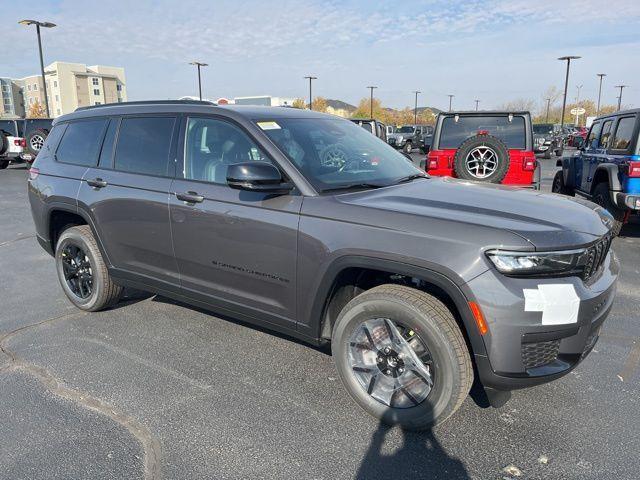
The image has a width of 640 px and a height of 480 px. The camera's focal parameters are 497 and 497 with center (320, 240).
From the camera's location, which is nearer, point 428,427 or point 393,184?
point 428,427

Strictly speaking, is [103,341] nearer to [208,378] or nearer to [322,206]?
[208,378]

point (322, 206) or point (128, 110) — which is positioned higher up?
point (128, 110)

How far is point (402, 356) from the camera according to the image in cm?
279

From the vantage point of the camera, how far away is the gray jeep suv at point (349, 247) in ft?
7.97

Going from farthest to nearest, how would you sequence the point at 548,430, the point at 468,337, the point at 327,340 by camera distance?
1. the point at 327,340
2. the point at 548,430
3. the point at 468,337

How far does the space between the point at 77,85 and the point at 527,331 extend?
108m

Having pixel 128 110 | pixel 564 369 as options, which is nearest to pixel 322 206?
pixel 564 369

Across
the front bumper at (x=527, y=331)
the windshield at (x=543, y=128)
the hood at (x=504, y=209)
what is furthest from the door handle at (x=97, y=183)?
the windshield at (x=543, y=128)

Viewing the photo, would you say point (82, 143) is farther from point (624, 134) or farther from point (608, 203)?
point (624, 134)

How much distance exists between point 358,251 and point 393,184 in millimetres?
860

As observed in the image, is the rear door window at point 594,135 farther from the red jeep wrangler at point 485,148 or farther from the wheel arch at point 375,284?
the wheel arch at point 375,284

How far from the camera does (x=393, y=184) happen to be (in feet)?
11.2

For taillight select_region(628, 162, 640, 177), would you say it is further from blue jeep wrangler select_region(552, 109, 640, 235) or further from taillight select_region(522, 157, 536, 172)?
Result: taillight select_region(522, 157, 536, 172)

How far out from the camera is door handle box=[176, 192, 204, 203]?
3426mm
